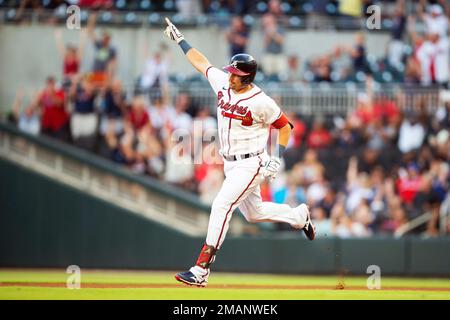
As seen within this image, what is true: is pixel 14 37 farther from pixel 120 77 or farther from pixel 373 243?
pixel 373 243

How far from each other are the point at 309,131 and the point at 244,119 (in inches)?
329

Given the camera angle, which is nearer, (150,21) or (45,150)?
(45,150)

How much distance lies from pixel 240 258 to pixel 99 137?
133 inches

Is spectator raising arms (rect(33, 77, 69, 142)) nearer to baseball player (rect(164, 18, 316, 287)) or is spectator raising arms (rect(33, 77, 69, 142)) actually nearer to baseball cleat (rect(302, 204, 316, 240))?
baseball player (rect(164, 18, 316, 287))

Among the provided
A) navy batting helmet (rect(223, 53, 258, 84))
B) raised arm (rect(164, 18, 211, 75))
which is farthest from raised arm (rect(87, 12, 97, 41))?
navy batting helmet (rect(223, 53, 258, 84))

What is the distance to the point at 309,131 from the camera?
1908 centimetres

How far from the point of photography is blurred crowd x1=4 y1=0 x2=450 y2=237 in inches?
685

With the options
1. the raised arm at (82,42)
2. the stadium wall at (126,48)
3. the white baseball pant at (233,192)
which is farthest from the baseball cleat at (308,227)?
the raised arm at (82,42)

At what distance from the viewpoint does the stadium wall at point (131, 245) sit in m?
17.0

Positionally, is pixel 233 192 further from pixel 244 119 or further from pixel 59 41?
pixel 59 41

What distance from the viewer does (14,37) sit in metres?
19.9

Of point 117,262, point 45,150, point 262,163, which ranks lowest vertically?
point 117,262

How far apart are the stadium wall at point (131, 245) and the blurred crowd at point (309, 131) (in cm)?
45
